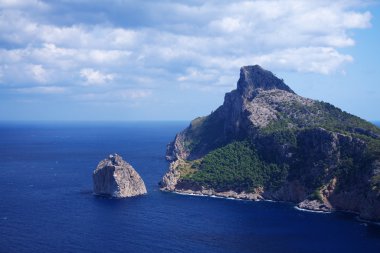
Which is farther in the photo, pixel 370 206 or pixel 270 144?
pixel 270 144

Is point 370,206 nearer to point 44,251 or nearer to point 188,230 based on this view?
point 188,230

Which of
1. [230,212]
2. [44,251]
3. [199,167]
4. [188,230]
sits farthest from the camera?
[199,167]

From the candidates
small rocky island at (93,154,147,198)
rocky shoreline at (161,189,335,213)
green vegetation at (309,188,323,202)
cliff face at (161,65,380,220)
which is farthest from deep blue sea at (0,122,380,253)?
green vegetation at (309,188,323,202)

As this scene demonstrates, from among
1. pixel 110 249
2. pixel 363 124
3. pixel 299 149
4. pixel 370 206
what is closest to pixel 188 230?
pixel 110 249

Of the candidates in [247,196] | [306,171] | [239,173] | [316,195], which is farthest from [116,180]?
[316,195]

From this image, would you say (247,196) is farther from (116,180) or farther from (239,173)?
(116,180)

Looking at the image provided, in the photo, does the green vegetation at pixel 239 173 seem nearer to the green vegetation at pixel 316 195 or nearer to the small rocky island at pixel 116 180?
the green vegetation at pixel 316 195
